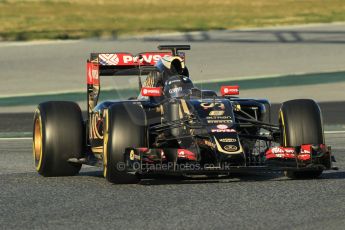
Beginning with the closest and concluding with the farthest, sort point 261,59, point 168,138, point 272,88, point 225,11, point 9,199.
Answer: point 9,199 < point 168,138 < point 272,88 < point 261,59 < point 225,11

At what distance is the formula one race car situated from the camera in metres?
11.1

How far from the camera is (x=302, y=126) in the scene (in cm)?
1152

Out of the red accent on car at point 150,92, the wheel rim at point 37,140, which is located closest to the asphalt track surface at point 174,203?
the wheel rim at point 37,140

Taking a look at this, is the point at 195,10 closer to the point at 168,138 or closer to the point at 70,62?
the point at 70,62

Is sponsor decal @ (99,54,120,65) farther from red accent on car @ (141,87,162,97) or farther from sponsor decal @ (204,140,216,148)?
sponsor decal @ (204,140,216,148)

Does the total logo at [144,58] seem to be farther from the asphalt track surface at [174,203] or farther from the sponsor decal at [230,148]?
the sponsor decal at [230,148]

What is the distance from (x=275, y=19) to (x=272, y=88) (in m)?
13.1

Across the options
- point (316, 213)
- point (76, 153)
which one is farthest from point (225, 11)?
point (316, 213)

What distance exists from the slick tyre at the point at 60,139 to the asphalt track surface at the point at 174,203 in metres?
0.15

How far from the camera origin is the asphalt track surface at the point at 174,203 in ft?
29.3

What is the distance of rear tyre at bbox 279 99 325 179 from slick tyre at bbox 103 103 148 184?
1473 mm

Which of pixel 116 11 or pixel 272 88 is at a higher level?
pixel 116 11

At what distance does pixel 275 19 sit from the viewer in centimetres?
3722

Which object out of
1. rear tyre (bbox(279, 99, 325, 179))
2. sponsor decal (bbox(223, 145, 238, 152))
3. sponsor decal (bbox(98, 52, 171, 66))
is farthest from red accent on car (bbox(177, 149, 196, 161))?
sponsor decal (bbox(98, 52, 171, 66))
